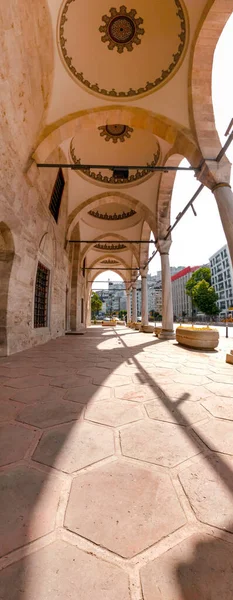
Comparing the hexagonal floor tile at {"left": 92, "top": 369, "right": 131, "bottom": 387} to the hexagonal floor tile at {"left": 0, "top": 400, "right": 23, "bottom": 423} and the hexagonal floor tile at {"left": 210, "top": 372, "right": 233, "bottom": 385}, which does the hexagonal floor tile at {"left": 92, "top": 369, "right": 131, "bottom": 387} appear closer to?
the hexagonal floor tile at {"left": 0, "top": 400, "right": 23, "bottom": 423}

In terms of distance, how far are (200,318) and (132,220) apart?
51.6 meters

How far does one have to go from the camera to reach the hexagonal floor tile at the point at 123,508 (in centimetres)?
93

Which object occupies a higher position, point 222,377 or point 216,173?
point 216,173

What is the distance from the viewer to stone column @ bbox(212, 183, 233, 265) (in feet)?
16.3

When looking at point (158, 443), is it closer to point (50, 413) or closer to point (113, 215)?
point (50, 413)

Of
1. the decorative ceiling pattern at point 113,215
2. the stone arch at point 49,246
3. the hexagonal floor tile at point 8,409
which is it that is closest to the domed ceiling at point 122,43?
the stone arch at point 49,246

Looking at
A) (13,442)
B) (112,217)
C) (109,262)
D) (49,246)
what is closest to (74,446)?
(13,442)

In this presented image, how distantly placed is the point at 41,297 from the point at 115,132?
7861 mm

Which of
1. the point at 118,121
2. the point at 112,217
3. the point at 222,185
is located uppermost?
the point at 112,217

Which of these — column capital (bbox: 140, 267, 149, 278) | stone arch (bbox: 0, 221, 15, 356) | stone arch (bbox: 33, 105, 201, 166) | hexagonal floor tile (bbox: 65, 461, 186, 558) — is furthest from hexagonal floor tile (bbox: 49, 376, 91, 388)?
column capital (bbox: 140, 267, 149, 278)

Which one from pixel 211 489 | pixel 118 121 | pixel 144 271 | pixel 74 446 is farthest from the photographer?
pixel 144 271

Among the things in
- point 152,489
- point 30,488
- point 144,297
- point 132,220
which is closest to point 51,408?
point 30,488

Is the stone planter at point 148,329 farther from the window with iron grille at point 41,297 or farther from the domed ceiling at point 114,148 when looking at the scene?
the domed ceiling at point 114,148

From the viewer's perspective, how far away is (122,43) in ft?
20.5
